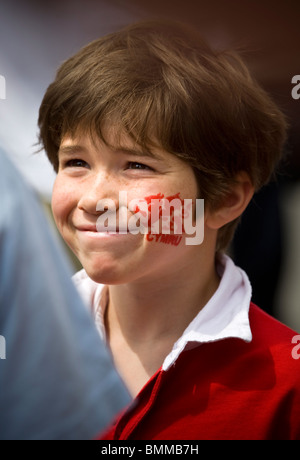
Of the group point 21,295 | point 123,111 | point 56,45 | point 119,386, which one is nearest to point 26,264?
point 21,295

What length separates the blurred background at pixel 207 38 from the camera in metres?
1.36

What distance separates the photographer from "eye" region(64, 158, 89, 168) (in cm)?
105

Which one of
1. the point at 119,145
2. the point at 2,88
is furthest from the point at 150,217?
the point at 2,88

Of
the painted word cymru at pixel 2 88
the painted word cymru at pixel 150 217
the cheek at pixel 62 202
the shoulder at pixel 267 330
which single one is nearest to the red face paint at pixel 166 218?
the painted word cymru at pixel 150 217

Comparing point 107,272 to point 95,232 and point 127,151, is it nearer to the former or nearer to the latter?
point 95,232

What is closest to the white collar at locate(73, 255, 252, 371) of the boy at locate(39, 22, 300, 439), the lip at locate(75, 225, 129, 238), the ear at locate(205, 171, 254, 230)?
the boy at locate(39, 22, 300, 439)

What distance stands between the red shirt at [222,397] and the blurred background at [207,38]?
0.61m

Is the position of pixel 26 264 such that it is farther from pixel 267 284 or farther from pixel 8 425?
→ pixel 267 284

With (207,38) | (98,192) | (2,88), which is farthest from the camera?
(2,88)

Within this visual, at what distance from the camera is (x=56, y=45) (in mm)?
1576

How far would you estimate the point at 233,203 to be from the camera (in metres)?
1.16

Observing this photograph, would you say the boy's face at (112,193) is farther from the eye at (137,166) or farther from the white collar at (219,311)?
the white collar at (219,311)

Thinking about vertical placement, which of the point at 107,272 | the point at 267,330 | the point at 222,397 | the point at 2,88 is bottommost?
the point at 222,397

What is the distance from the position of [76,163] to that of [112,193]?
129 mm
